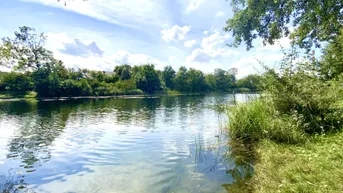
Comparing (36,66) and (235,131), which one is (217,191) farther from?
(36,66)

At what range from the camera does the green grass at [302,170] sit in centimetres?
355

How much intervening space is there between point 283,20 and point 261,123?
5.72 meters

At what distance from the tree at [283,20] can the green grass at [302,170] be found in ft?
14.7

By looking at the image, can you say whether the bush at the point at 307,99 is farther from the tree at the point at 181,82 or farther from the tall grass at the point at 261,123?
the tree at the point at 181,82

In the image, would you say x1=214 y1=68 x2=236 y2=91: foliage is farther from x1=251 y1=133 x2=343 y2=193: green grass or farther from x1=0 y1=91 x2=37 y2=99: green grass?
x1=251 y1=133 x2=343 y2=193: green grass

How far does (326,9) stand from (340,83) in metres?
2.60

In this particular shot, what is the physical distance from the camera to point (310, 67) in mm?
8867

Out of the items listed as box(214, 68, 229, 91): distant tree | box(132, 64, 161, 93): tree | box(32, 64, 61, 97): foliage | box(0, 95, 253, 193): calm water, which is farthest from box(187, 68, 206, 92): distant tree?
box(0, 95, 253, 193): calm water

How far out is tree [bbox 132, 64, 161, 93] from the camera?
7681cm

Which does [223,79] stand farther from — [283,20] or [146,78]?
[283,20]

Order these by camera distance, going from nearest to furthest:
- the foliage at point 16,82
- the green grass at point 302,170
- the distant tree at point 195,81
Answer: the green grass at point 302,170, the foliage at point 16,82, the distant tree at point 195,81

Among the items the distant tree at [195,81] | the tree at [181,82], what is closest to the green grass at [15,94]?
the tree at [181,82]

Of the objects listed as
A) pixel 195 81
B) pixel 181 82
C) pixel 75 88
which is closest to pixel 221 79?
pixel 195 81

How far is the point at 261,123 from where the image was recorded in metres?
8.02
